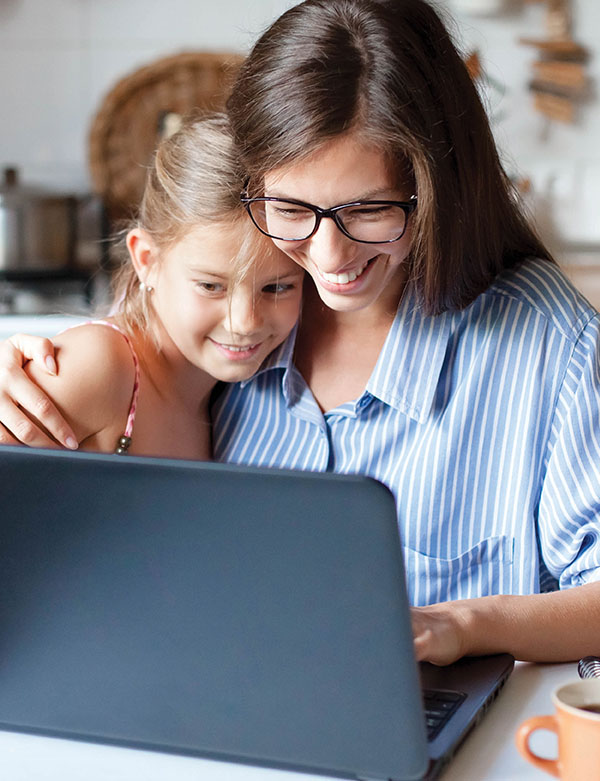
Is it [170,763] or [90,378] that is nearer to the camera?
[170,763]

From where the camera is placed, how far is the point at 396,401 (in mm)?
1177

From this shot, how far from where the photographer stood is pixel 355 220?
1029 millimetres

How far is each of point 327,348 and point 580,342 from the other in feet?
1.11

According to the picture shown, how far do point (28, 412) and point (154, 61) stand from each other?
2.18 m

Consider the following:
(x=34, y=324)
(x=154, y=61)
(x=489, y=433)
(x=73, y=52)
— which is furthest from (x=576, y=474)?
(x=73, y=52)

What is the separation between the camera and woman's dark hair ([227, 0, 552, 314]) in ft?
3.29

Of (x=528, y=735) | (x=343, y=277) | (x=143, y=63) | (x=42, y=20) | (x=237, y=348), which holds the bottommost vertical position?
(x=528, y=735)

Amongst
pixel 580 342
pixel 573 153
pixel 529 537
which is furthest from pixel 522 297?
pixel 573 153

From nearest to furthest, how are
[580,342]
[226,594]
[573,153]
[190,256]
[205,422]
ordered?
[226,594] → [580,342] → [190,256] → [205,422] → [573,153]

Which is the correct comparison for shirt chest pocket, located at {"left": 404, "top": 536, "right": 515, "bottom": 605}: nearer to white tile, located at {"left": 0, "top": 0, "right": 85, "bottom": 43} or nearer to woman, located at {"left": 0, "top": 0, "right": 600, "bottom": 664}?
woman, located at {"left": 0, "top": 0, "right": 600, "bottom": 664}

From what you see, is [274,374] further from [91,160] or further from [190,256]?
[91,160]

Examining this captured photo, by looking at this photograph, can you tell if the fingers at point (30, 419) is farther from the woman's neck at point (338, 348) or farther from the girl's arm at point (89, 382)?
the woman's neck at point (338, 348)

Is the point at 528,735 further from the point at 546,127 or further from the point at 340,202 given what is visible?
the point at 546,127

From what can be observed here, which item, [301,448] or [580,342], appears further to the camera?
[301,448]
